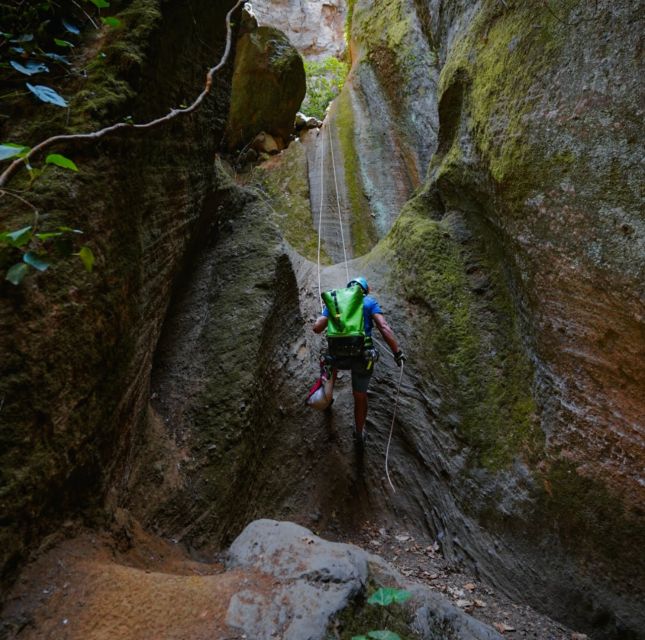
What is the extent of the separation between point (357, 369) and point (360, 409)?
0.56 meters

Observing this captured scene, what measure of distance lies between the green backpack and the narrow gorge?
813mm

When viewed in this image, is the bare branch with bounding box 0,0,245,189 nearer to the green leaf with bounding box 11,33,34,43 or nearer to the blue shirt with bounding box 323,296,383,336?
the green leaf with bounding box 11,33,34,43

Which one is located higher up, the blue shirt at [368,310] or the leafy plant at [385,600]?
the blue shirt at [368,310]

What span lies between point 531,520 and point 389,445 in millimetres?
2030

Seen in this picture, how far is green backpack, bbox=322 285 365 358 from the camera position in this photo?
17.3 ft

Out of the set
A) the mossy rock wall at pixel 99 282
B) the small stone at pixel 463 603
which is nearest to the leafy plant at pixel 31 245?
the mossy rock wall at pixel 99 282

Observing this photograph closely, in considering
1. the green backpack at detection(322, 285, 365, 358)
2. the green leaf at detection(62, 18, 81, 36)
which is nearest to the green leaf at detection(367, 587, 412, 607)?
the green backpack at detection(322, 285, 365, 358)

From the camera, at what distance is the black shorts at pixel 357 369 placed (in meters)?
5.51

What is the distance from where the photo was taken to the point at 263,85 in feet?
38.7

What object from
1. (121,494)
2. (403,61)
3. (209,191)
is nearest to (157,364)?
(121,494)

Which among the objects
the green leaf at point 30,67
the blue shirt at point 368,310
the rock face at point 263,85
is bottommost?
the blue shirt at point 368,310

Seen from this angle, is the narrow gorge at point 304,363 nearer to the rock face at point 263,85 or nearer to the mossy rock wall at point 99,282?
the mossy rock wall at point 99,282

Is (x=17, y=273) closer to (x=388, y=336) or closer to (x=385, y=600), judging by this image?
(x=385, y=600)

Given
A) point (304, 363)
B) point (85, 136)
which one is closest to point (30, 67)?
point (85, 136)
